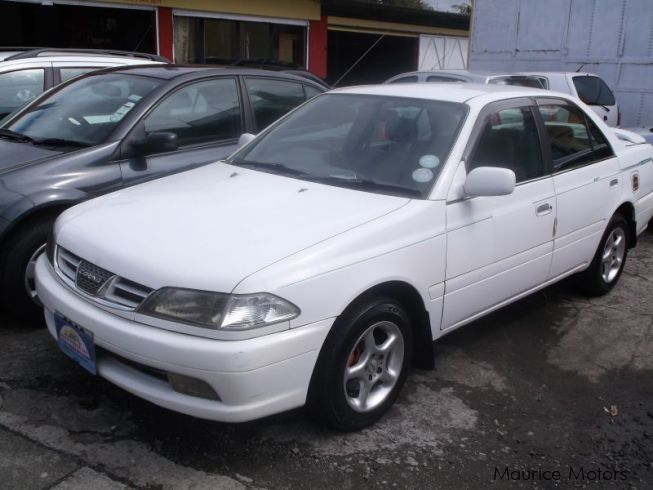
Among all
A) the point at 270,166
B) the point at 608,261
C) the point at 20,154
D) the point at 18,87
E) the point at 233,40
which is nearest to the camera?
the point at 270,166

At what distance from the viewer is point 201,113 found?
5.34 m

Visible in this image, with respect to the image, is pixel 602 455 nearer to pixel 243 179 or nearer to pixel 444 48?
pixel 243 179

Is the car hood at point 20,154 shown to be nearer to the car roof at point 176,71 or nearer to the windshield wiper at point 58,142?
the windshield wiper at point 58,142

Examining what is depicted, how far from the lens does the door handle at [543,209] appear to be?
421cm

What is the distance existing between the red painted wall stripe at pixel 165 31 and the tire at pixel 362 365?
41.7 feet

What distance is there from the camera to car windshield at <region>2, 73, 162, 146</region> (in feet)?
16.0

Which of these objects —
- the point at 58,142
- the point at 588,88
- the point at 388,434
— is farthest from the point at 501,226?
the point at 588,88

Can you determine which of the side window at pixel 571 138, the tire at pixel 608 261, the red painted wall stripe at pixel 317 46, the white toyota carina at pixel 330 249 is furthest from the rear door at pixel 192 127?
the red painted wall stripe at pixel 317 46

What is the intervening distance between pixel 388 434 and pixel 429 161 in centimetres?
144

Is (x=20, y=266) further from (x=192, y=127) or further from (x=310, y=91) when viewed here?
(x=310, y=91)

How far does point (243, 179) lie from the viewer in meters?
3.98

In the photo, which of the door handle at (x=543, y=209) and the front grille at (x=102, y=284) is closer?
the front grille at (x=102, y=284)

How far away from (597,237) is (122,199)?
10.7 ft

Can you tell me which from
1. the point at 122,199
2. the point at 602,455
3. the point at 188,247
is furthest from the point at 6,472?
the point at 602,455
